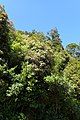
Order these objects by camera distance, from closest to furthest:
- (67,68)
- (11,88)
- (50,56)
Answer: (11,88) < (50,56) < (67,68)

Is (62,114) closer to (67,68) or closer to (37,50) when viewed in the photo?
(37,50)

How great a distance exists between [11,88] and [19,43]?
3290 mm

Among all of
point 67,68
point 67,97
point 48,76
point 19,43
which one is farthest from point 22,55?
point 67,68

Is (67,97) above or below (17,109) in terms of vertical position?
above

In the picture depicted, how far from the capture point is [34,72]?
17688 millimetres

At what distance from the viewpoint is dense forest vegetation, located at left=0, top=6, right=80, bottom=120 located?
56.1 feet

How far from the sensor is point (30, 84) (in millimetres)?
17203

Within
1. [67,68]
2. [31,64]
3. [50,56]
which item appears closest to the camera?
[31,64]

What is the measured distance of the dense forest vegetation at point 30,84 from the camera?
1711 centimetres

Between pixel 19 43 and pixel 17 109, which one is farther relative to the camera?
pixel 19 43

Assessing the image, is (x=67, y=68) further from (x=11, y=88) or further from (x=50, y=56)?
(x=11, y=88)

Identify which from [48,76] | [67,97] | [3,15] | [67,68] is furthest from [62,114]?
[67,68]

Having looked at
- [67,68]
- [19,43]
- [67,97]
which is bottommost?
[67,97]

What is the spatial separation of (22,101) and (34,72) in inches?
63.0
